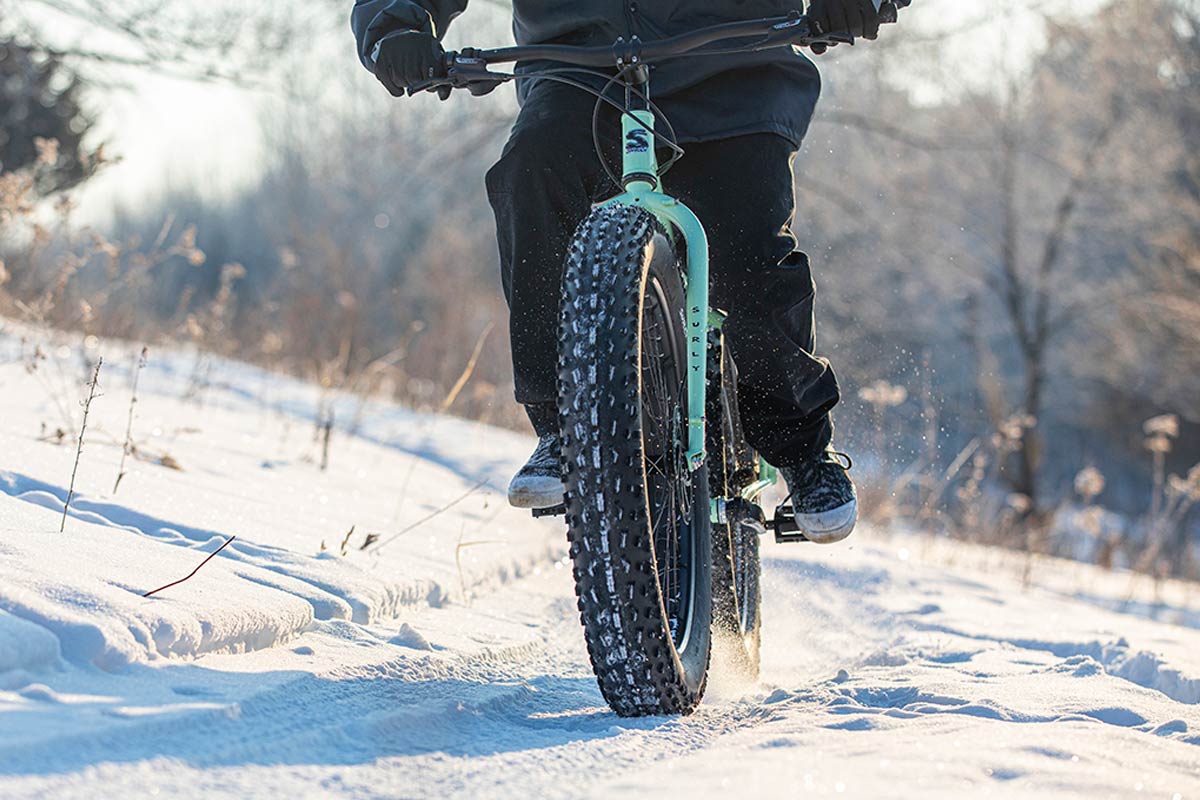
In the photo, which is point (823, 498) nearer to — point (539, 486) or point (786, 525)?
point (786, 525)

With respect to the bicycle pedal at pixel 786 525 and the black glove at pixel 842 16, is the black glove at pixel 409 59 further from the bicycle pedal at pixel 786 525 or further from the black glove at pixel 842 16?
the bicycle pedal at pixel 786 525

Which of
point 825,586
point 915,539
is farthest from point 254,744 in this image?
point 915,539

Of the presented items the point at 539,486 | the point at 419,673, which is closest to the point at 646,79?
the point at 539,486

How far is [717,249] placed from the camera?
2.69 metres

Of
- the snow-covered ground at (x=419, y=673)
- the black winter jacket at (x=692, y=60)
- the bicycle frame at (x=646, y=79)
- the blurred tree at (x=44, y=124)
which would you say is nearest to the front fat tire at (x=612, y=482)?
the snow-covered ground at (x=419, y=673)

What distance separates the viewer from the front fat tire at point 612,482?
2.05 meters

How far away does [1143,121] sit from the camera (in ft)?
56.0

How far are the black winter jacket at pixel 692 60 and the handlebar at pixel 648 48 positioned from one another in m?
0.28

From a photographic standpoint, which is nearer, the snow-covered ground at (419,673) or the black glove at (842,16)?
the snow-covered ground at (419,673)

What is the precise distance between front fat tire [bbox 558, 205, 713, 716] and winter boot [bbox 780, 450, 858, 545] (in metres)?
0.69

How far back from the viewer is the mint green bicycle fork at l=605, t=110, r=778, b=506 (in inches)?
95.4

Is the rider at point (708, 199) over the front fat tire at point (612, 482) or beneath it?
over

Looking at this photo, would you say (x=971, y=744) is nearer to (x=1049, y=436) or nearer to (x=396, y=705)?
(x=396, y=705)

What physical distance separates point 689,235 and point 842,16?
0.48 metres
